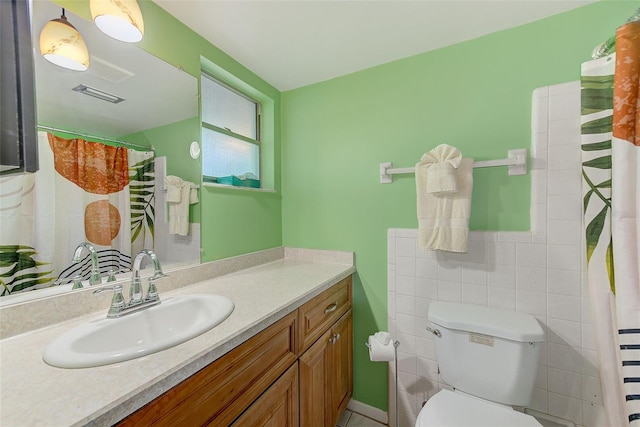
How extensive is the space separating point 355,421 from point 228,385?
1229mm

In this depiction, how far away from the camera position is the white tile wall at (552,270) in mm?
1152

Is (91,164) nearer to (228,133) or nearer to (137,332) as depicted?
(137,332)

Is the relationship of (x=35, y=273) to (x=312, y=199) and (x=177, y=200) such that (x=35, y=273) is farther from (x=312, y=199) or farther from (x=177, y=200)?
(x=312, y=199)

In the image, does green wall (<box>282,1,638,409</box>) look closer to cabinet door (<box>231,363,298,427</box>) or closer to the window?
the window

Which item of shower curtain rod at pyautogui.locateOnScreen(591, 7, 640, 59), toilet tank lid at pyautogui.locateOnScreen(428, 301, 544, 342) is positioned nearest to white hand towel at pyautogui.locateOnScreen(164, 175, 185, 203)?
toilet tank lid at pyautogui.locateOnScreen(428, 301, 544, 342)

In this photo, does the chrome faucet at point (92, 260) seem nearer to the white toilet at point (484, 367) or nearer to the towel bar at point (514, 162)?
the white toilet at point (484, 367)

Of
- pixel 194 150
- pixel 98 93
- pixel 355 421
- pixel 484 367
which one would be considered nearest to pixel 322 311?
pixel 484 367

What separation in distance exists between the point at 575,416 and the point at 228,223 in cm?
200

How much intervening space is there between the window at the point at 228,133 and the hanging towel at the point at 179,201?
181mm

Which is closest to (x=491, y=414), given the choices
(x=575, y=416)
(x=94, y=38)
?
(x=575, y=416)

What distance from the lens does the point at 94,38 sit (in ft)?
3.24

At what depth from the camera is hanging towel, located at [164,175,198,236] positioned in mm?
1268

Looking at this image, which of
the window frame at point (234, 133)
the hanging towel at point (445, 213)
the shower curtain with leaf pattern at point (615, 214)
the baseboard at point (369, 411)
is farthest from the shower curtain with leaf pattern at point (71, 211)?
the shower curtain with leaf pattern at point (615, 214)

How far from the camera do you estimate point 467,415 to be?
38.6 inches
